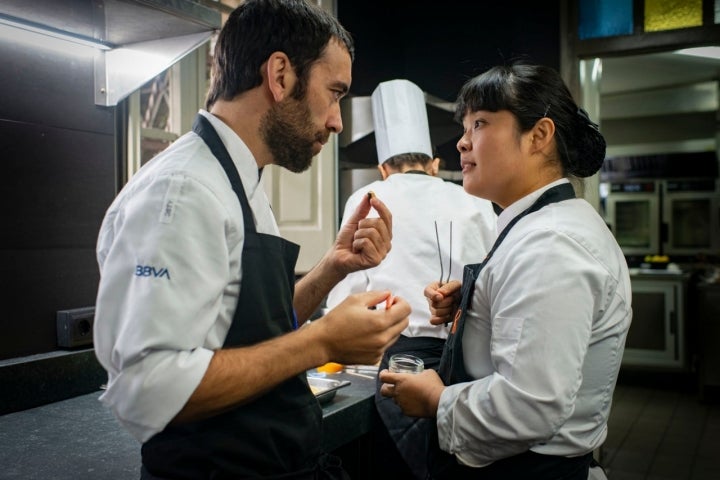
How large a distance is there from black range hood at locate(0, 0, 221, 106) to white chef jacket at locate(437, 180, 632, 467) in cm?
110

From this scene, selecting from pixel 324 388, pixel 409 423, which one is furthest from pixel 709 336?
pixel 324 388

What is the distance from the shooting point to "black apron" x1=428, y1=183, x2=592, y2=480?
1254 mm

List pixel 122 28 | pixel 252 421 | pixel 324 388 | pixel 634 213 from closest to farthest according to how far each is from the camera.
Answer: pixel 252 421 → pixel 324 388 → pixel 122 28 → pixel 634 213

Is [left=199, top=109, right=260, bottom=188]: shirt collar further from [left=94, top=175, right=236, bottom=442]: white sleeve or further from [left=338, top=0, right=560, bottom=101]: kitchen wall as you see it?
[left=338, top=0, right=560, bottom=101]: kitchen wall

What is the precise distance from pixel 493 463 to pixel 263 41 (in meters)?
1.00

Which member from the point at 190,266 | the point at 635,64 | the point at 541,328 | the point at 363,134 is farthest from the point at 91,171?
the point at 635,64

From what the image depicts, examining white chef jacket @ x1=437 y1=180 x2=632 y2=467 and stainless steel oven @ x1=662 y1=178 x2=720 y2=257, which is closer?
white chef jacket @ x1=437 y1=180 x2=632 y2=467

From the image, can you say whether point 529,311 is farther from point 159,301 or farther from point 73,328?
point 73,328

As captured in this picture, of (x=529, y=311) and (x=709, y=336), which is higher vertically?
(x=529, y=311)

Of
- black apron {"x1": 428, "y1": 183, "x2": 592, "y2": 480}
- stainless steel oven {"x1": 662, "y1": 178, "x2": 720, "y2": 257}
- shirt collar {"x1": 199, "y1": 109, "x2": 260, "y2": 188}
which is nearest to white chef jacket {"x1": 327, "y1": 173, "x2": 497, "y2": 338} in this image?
black apron {"x1": 428, "y1": 183, "x2": 592, "y2": 480}

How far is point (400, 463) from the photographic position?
7.70 feet

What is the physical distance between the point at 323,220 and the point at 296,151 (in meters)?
1.78

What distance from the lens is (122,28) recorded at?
1.82 metres

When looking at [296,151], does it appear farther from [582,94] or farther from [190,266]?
[582,94]
